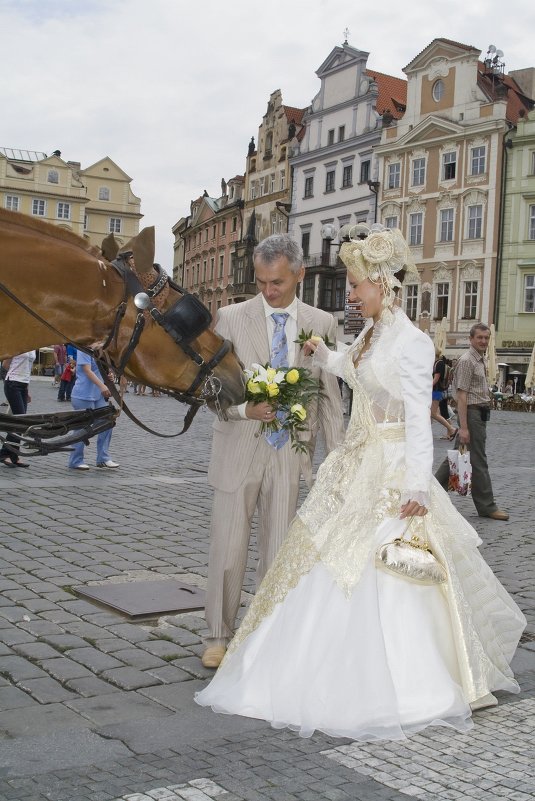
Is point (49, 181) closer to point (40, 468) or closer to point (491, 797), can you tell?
point (40, 468)

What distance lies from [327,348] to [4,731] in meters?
2.21

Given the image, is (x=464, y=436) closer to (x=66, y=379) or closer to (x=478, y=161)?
(x=66, y=379)

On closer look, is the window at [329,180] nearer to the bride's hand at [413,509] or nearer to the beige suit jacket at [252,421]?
the beige suit jacket at [252,421]

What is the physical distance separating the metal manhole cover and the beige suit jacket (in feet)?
3.79

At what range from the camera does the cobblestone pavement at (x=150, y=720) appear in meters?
3.20

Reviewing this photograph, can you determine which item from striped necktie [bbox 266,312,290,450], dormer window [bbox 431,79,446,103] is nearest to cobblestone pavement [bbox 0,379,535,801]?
striped necktie [bbox 266,312,290,450]

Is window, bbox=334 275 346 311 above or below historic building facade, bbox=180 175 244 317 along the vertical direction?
below

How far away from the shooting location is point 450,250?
46.8 metres

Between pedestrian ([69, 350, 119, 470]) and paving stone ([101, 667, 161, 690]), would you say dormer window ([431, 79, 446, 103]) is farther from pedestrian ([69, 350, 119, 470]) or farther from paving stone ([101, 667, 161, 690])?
paving stone ([101, 667, 161, 690])

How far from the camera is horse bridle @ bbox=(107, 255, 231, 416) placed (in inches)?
139

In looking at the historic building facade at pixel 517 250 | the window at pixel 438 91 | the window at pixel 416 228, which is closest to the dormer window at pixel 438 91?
the window at pixel 438 91

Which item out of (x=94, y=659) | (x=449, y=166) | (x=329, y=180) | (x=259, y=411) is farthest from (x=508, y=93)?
(x=94, y=659)

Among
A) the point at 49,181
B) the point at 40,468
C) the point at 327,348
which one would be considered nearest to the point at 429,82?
the point at 49,181

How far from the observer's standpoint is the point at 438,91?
47531mm
